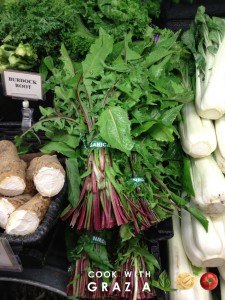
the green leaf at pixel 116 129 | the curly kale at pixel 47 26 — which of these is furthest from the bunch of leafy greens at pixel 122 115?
the curly kale at pixel 47 26

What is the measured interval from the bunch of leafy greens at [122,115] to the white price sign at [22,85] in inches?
2.1

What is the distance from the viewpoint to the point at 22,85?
1335 mm

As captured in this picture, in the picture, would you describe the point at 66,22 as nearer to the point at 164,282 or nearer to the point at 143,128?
the point at 143,128

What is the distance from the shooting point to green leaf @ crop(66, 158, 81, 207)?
1141mm

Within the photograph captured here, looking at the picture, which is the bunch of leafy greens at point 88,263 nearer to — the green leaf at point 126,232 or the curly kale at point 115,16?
the green leaf at point 126,232

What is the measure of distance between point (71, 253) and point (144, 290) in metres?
0.26

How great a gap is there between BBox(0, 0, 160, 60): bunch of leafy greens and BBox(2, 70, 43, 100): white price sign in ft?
0.75

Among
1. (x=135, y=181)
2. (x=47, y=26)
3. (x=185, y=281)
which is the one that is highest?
(x=47, y=26)

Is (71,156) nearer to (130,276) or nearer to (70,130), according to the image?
(70,130)

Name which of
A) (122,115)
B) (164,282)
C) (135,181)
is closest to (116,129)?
(122,115)

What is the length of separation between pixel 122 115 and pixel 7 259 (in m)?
0.51

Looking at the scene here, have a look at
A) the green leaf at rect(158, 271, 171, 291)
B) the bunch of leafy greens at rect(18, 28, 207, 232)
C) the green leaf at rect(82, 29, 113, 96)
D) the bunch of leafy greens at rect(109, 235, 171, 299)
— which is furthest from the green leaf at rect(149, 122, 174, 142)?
the green leaf at rect(158, 271, 171, 291)

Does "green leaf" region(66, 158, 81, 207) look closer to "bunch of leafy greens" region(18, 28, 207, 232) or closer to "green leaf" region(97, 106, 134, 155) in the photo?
"bunch of leafy greens" region(18, 28, 207, 232)

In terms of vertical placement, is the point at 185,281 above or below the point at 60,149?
below
